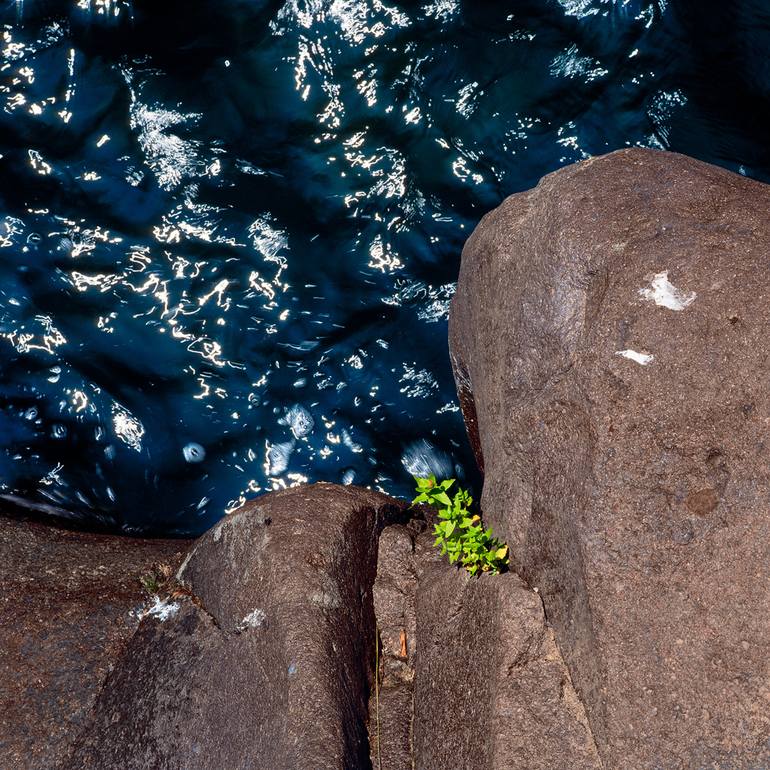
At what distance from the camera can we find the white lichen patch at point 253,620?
11.9 ft

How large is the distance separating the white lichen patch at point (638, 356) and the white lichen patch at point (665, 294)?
0.20 metres

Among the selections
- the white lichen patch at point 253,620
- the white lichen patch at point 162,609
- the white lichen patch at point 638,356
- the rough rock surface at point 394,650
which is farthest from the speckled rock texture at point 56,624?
the white lichen patch at point 638,356

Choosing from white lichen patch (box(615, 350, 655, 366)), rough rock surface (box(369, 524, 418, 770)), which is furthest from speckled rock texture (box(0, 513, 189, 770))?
white lichen patch (box(615, 350, 655, 366))

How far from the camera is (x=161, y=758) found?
11.6 feet

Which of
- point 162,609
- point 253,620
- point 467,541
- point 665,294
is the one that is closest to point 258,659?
point 253,620

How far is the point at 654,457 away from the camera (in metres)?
2.88

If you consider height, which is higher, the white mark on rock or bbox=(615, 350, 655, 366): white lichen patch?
bbox=(615, 350, 655, 366): white lichen patch

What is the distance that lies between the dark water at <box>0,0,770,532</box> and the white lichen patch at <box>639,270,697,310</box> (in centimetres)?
299

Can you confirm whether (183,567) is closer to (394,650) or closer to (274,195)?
(394,650)

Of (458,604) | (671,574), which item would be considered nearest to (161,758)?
(458,604)

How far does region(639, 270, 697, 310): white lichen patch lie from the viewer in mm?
2984

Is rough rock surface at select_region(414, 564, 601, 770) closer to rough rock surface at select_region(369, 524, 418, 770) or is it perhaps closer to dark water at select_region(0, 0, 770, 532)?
rough rock surface at select_region(369, 524, 418, 770)

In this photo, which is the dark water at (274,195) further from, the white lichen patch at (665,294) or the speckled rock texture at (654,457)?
the white lichen patch at (665,294)

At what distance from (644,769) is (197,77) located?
19.4 ft
